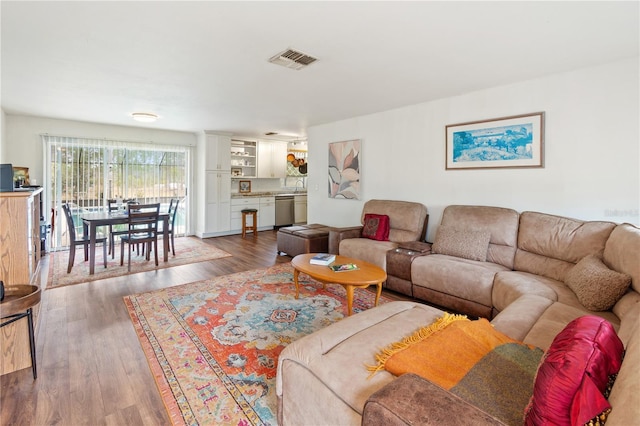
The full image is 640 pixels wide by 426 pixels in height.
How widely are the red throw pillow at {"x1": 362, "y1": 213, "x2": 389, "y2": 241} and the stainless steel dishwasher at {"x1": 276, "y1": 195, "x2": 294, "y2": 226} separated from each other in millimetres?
3849

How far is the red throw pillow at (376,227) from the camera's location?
13.5ft

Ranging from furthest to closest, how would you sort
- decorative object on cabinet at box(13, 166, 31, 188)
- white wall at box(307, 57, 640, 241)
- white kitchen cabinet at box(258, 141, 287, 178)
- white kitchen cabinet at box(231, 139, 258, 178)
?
white kitchen cabinet at box(258, 141, 287, 178), white kitchen cabinet at box(231, 139, 258, 178), decorative object on cabinet at box(13, 166, 31, 188), white wall at box(307, 57, 640, 241)

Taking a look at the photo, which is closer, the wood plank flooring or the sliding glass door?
the wood plank flooring

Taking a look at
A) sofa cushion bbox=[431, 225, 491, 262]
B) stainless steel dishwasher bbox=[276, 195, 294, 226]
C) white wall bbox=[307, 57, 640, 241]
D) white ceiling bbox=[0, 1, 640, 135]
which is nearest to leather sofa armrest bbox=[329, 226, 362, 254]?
white wall bbox=[307, 57, 640, 241]

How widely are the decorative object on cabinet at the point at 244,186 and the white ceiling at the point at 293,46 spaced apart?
3.78 meters

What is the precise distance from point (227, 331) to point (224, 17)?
2.32m

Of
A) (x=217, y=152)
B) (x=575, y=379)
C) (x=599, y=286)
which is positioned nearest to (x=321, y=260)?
(x=599, y=286)

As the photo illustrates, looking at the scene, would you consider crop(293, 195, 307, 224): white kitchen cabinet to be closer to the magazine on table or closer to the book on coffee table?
the magazine on table

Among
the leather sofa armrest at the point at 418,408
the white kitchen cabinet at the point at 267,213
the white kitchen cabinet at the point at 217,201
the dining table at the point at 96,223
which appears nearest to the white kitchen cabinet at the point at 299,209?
the white kitchen cabinet at the point at 267,213

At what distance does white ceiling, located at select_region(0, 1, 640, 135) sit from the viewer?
1934 millimetres

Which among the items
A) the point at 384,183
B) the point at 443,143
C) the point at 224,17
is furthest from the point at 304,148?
the point at 224,17

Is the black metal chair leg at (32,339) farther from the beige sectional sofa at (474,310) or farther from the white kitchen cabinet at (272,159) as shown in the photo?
the white kitchen cabinet at (272,159)

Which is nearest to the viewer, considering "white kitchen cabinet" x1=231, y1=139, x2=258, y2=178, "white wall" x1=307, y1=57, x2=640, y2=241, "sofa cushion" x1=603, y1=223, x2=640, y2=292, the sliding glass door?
"sofa cushion" x1=603, y1=223, x2=640, y2=292

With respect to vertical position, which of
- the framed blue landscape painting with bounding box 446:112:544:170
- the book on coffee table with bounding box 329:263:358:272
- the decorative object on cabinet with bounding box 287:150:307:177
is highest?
the decorative object on cabinet with bounding box 287:150:307:177
